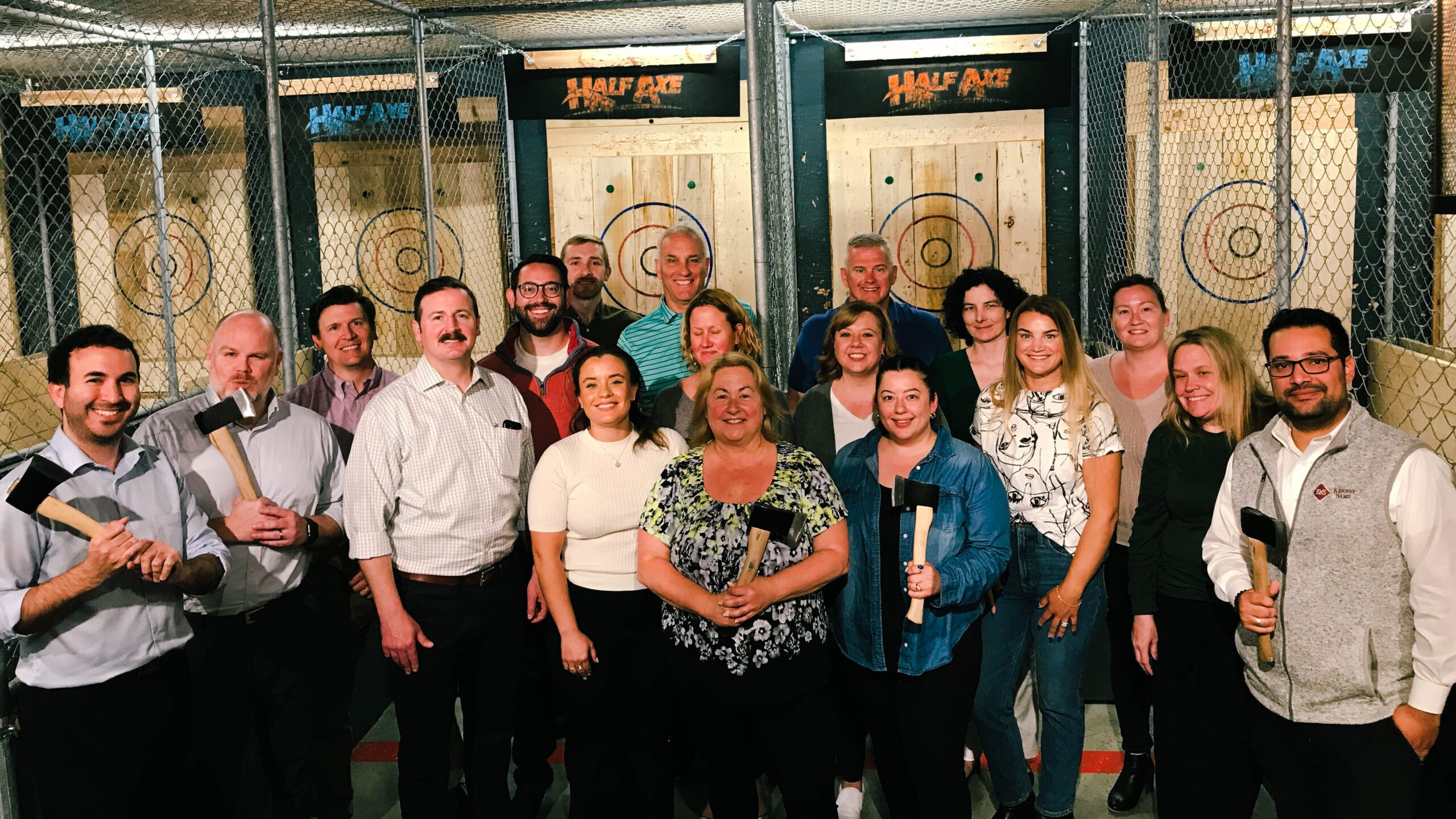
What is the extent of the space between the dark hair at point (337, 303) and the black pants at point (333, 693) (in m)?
0.93

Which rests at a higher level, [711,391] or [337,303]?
[337,303]

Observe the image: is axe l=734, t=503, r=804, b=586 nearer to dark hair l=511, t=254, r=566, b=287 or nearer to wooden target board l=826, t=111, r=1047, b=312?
dark hair l=511, t=254, r=566, b=287

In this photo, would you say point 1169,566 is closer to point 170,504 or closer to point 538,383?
point 538,383

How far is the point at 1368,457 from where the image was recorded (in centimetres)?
279

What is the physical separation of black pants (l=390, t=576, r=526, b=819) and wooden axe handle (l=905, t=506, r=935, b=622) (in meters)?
1.31

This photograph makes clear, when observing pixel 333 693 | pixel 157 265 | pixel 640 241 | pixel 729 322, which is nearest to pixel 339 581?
pixel 333 693

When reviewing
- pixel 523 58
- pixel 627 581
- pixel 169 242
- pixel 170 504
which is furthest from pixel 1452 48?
pixel 169 242

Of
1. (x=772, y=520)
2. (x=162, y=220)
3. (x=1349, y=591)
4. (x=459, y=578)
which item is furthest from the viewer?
(x=162, y=220)

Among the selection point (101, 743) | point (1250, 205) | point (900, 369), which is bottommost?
point (101, 743)

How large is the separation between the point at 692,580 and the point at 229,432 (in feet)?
4.68

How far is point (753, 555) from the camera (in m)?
3.19

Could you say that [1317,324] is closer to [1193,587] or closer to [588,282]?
[1193,587]

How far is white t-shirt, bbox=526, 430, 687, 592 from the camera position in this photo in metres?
3.61

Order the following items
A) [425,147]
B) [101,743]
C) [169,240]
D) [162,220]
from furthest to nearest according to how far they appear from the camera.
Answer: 1. [169,240]
2. [425,147]
3. [162,220]
4. [101,743]
